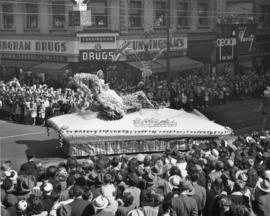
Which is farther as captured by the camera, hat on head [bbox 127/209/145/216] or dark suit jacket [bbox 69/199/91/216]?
dark suit jacket [bbox 69/199/91/216]

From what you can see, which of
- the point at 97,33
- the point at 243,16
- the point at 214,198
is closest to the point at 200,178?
the point at 214,198

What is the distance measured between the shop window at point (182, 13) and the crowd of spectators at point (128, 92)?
13.1 feet

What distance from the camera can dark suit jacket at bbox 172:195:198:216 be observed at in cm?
892

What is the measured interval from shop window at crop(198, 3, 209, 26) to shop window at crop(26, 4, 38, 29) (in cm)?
1240

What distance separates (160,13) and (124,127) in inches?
778

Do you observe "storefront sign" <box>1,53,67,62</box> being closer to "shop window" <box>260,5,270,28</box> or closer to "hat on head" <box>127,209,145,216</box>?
"shop window" <box>260,5,270,28</box>

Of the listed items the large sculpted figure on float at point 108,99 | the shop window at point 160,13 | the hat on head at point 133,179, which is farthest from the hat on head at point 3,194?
the shop window at point 160,13

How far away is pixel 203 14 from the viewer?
136ft

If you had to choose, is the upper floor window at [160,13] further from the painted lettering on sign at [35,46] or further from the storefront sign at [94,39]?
the painted lettering on sign at [35,46]

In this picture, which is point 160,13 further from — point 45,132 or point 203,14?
point 45,132

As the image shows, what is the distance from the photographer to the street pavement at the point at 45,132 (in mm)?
20094

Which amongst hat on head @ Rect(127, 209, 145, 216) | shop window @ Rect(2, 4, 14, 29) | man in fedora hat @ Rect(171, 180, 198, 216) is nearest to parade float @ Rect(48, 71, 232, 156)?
man in fedora hat @ Rect(171, 180, 198, 216)

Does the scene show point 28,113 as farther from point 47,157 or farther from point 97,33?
point 97,33

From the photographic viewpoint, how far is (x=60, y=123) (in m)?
19.4
